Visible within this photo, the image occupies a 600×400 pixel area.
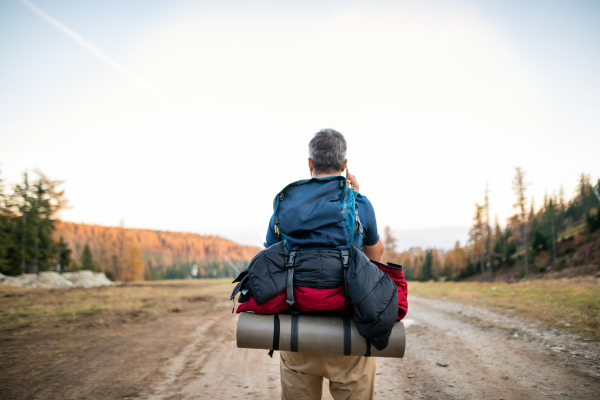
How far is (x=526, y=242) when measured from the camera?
39.8 m

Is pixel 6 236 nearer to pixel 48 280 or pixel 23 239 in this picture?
pixel 23 239

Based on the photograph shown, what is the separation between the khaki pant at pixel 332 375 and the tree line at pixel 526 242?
4524 centimetres

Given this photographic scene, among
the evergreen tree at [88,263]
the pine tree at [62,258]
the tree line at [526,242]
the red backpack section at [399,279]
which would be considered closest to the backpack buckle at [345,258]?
the red backpack section at [399,279]

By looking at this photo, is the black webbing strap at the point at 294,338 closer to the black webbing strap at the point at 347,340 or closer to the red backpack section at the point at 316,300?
the red backpack section at the point at 316,300

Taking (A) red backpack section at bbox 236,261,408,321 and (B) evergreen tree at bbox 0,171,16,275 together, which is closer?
(A) red backpack section at bbox 236,261,408,321

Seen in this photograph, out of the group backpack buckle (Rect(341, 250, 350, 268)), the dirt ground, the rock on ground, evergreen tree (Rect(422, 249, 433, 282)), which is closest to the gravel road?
the dirt ground

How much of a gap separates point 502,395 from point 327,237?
3.77 meters

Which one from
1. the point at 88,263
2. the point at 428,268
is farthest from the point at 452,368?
the point at 428,268

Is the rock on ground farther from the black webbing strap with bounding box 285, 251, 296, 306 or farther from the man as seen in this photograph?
the black webbing strap with bounding box 285, 251, 296, 306

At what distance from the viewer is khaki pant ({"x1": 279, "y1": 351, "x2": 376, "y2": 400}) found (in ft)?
6.43

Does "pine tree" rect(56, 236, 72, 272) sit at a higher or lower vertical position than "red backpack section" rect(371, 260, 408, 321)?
lower

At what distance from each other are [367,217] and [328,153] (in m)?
0.54

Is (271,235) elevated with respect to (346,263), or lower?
elevated

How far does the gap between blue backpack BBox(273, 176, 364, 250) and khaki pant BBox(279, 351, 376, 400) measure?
2.62 ft
